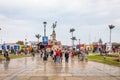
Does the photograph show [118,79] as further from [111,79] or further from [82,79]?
[82,79]

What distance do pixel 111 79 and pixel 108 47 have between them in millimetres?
26065

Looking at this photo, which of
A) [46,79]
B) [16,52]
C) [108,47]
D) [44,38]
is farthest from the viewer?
[16,52]

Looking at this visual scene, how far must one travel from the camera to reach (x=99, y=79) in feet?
60.8

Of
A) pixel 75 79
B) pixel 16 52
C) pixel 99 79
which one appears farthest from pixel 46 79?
pixel 16 52

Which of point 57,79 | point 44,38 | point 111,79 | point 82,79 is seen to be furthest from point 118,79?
point 44,38

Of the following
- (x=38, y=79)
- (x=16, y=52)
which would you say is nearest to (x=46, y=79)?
(x=38, y=79)

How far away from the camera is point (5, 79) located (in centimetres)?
1841

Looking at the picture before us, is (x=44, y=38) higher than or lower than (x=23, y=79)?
higher

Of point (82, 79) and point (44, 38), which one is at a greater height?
point (44, 38)

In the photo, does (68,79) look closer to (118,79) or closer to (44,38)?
(118,79)

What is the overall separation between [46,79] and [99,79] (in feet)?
10.1

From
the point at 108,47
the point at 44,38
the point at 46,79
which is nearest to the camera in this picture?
the point at 46,79

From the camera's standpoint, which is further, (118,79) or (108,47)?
(108,47)

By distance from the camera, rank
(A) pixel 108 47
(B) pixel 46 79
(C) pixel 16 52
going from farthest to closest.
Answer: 1. (C) pixel 16 52
2. (A) pixel 108 47
3. (B) pixel 46 79
